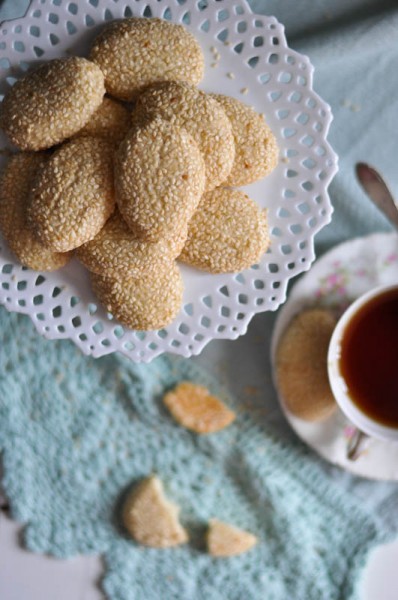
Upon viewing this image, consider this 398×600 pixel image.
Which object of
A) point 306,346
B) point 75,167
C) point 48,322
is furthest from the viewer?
point 306,346

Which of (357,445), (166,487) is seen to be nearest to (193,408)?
(166,487)

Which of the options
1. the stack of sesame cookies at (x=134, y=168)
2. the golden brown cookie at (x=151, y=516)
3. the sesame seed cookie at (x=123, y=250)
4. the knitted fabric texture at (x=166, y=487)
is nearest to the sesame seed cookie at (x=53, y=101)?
the stack of sesame cookies at (x=134, y=168)

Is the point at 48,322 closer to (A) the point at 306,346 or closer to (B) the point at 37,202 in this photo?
(B) the point at 37,202

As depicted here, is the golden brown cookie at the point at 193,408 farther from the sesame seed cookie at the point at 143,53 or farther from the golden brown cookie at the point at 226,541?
the sesame seed cookie at the point at 143,53

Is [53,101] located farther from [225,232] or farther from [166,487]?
[166,487]

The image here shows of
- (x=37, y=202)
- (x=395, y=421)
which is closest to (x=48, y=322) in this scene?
(x=37, y=202)

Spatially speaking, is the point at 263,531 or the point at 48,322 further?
the point at 263,531

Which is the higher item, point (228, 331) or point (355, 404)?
point (228, 331)
